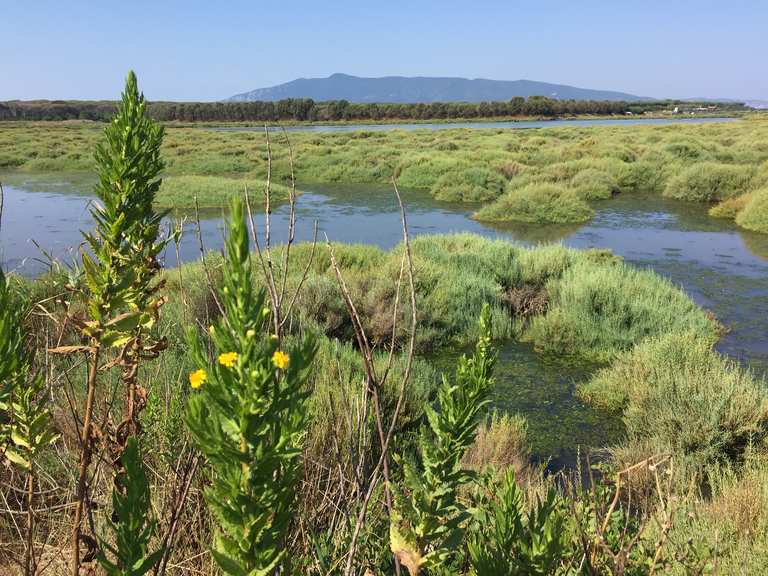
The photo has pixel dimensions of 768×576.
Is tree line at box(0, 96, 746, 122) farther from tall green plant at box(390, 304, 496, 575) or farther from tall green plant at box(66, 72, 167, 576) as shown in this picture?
tall green plant at box(390, 304, 496, 575)

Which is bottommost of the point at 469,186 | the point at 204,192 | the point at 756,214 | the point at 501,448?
the point at 501,448

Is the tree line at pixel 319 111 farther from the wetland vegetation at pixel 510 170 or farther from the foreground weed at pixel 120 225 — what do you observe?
the foreground weed at pixel 120 225

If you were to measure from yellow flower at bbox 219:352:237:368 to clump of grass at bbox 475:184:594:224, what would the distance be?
16836 millimetres

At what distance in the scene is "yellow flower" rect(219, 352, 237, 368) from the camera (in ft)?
2.49

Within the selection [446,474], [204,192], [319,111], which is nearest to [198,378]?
[446,474]

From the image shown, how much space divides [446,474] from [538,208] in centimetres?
1671

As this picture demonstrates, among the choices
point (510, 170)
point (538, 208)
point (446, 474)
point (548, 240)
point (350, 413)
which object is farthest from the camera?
point (510, 170)

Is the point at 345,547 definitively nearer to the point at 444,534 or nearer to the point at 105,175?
the point at 444,534

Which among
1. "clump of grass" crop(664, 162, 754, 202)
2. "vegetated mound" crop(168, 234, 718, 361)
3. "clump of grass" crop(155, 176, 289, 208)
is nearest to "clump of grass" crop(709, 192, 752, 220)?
"clump of grass" crop(664, 162, 754, 202)

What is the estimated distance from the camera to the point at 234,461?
0.81 m

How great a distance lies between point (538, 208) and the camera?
17234 mm

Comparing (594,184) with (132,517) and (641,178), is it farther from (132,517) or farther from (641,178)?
(132,517)

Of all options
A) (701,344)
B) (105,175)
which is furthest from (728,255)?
(105,175)

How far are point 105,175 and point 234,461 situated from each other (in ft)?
2.53
